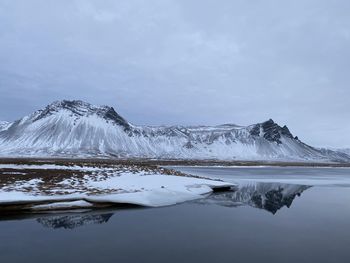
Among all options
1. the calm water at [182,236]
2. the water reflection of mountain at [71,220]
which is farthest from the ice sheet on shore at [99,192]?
the water reflection of mountain at [71,220]

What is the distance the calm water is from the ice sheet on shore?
1.49m

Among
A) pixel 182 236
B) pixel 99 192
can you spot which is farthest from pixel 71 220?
pixel 182 236

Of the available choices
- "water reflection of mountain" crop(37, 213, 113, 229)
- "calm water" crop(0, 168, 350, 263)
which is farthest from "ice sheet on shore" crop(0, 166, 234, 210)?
"water reflection of mountain" crop(37, 213, 113, 229)

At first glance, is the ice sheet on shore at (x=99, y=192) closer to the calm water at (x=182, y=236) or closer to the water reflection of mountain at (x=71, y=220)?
the calm water at (x=182, y=236)

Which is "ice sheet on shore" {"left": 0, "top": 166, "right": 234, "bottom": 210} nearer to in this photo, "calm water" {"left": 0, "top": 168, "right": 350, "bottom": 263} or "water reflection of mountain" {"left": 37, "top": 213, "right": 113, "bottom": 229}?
"calm water" {"left": 0, "top": 168, "right": 350, "bottom": 263}

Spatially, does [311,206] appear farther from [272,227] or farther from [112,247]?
[112,247]

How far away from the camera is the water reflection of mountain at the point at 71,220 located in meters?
17.6

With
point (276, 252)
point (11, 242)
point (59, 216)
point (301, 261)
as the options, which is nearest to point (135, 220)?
point (59, 216)

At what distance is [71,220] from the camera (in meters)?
18.8

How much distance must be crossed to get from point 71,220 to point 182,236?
6815mm

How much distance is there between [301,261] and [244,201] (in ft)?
51.3

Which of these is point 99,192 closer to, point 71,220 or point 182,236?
point 71,220

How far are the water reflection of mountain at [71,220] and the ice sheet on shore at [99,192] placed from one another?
6.15ft

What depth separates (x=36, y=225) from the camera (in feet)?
57.2
